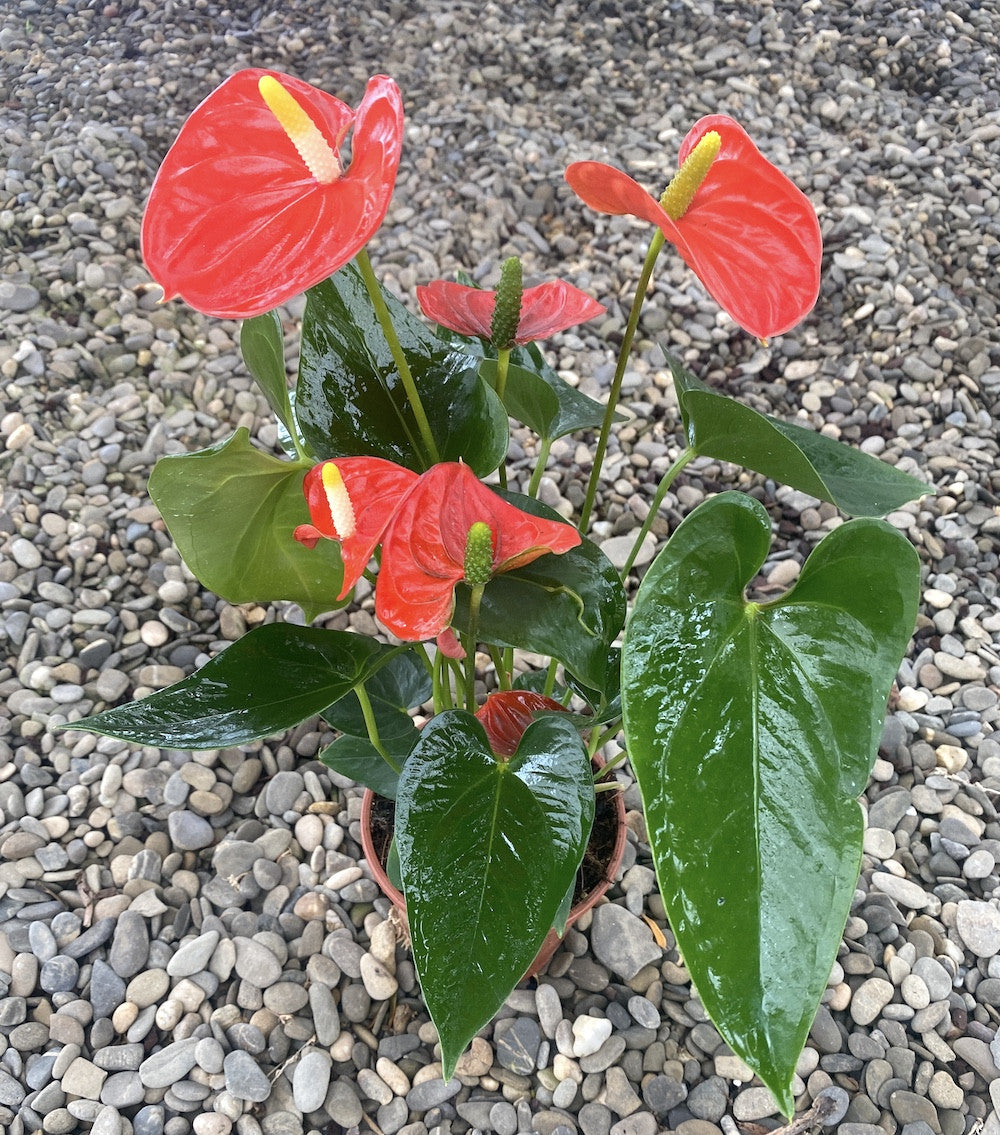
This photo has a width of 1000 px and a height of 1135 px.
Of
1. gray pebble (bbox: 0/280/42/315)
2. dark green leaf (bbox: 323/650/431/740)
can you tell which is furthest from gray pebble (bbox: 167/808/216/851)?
gray pebble (bbox: 0/280/42/315)

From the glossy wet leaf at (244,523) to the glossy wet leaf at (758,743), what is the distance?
0.25 meters

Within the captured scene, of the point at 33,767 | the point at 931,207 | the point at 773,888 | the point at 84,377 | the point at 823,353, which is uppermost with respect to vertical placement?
the point at 773,888

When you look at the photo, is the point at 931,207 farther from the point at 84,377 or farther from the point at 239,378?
the point at 84,377

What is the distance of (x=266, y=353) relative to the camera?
2.01 feet

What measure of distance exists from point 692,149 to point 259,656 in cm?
41

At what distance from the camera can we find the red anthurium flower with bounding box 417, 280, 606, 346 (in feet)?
2.16

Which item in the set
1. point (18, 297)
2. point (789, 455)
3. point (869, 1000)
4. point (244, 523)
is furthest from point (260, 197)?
point (18, 297)

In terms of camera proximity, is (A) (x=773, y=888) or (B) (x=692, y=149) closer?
(A) (x=773, y=888)

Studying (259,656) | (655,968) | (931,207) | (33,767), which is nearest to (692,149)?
(259,656)

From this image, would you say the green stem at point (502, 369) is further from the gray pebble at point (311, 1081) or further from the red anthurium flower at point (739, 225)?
the gray pebble at point (311, 1081)

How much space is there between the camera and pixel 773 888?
448 mm

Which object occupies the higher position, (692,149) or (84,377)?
(692,149)

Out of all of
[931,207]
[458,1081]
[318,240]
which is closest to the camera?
[318,240]

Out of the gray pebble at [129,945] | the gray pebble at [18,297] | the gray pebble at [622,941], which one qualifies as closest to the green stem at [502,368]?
the gray pebble at [622,941]
